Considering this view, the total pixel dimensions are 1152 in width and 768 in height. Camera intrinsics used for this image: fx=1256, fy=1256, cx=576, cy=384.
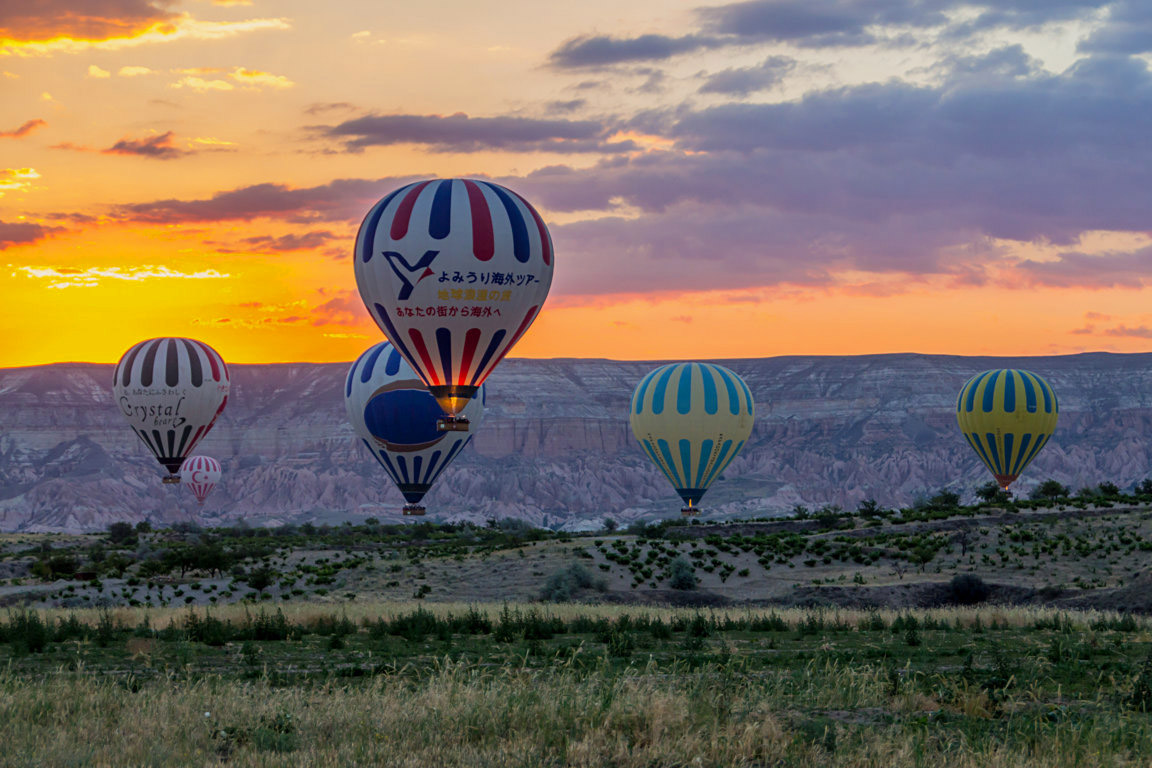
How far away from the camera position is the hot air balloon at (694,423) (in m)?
74.1

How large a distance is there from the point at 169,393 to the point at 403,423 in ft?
74.6

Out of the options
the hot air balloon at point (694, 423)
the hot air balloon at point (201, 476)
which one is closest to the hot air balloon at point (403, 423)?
the hot air balloon at point (694, 423)

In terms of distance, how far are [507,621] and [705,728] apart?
11444 millimetres

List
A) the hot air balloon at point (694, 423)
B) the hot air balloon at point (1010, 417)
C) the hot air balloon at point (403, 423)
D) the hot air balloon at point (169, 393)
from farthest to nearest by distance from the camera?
the hot air balloon at point (1010, 417), the hot air balloon at point (169, 393), the hot air balloon at point (694, 423), the hot air balloon at point (403, 423)

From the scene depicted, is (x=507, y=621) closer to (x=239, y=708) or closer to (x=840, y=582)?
(x=239, y=708)

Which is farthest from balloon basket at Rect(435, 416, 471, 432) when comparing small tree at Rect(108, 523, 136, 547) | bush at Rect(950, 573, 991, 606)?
small tree at Rect(108, 523, 136, 547)

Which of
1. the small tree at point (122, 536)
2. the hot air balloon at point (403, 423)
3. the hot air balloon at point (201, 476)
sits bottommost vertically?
the small tree at point (122, 536)

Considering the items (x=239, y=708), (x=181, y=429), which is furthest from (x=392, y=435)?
(x=239, y=708)

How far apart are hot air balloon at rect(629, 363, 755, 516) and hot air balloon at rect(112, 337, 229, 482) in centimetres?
3018

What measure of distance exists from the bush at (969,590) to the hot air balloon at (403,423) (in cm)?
2871

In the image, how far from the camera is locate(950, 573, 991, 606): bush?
47.2 m

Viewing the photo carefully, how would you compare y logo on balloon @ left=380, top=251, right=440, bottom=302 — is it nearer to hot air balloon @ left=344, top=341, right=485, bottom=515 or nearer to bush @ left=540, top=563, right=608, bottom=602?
bush @ left=540, top=563, right=608, bottom=602

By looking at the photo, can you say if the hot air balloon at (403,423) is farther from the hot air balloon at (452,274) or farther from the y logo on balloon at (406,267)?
the y logo on balloon at (406,267)

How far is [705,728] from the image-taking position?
41.0ft
